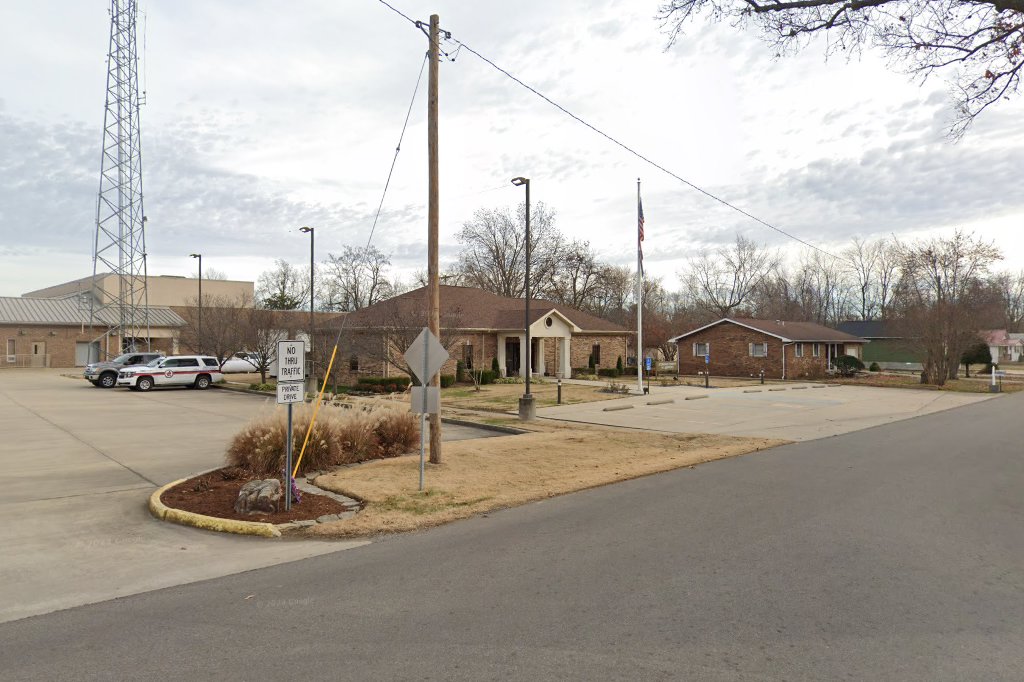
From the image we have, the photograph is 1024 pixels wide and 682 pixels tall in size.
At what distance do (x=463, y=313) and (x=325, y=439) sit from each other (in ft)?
81.5

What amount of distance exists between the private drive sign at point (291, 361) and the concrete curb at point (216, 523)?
66.4 inches

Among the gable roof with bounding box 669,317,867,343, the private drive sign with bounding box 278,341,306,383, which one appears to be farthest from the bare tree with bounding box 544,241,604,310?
the private drive sign with bounding box 278,341,306,383

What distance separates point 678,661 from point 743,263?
74.4m

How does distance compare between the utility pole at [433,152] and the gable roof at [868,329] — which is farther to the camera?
the gable roof at [868,329]

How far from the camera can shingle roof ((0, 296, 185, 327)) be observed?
5525 cm

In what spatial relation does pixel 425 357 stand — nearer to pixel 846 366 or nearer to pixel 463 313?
pixel 463 313

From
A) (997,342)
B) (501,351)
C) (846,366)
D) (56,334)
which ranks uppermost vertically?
(56,334)

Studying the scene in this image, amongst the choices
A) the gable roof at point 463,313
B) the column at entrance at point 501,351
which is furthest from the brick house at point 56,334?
the column at entrance at point 501,351

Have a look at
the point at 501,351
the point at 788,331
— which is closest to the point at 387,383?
the point at 501,351

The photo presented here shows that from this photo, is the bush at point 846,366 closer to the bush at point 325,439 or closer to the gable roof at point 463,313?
the gable roof at point 463,313

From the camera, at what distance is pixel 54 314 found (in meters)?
57.9

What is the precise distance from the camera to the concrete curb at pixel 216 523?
7.49 meters

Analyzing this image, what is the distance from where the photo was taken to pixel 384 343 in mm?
29281

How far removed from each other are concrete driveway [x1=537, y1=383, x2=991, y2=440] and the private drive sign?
1138 cm
